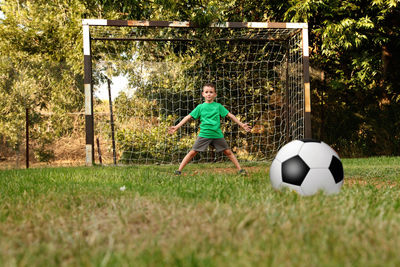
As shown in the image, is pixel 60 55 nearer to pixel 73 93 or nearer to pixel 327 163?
pixel 73 93

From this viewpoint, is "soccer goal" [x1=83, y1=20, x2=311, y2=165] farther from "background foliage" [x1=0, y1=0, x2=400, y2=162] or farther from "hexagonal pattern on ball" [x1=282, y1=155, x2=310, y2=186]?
"hexagonal pattern on ball" [x1=282, y1=155, x2=310, y2=186]

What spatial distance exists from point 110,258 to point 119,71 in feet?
25.0

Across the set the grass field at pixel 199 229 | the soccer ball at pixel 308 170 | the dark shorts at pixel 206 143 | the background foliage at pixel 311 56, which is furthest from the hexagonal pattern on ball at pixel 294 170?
the background foliage at pixel 311 56

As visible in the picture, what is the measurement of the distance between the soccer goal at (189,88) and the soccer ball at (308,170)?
4.86 metres

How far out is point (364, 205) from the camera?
92.4 inches

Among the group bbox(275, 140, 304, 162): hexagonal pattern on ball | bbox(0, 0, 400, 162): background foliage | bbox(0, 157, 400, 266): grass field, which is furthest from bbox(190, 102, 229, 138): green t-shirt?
bbox(0, 0, 400, 162): background foliage

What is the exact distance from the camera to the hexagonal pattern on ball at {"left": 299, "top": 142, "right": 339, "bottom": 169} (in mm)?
2859

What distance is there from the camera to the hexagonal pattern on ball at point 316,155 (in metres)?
2.86

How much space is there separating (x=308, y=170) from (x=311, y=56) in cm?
843

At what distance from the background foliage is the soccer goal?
2.34 feet

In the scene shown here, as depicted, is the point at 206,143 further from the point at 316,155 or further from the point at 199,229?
the point at 199,229

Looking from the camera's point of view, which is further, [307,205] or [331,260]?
[307,205]

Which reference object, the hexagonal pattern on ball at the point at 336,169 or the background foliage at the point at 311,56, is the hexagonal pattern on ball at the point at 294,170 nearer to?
the hexagonal pattern on ball at the point at 336,169

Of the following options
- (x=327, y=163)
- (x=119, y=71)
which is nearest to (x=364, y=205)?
(x=327, y=163)
